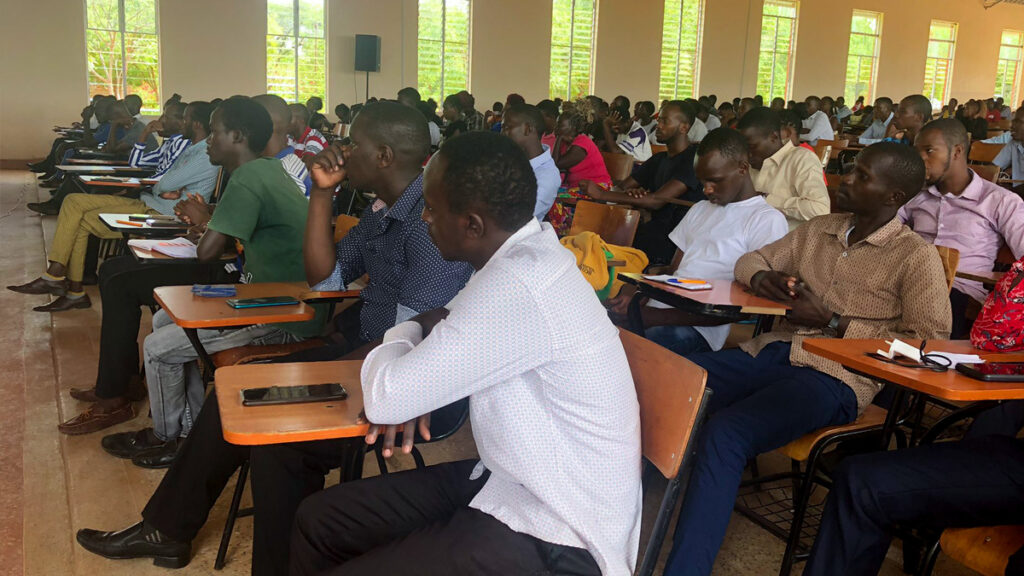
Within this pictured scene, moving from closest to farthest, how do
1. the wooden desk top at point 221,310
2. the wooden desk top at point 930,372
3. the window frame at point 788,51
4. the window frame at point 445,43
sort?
1. the wooden desk top at point 930,372
2. the wooden desk top at point 221,310
3. the window frame at point 445,43
4. the window frame at point 788,51

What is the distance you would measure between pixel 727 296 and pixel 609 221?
128cm

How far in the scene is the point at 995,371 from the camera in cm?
171

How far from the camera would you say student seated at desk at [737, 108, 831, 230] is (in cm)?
394

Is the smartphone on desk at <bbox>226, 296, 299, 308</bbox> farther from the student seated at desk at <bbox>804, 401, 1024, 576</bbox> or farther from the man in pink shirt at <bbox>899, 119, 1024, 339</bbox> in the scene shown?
the man in pink shirt at <bbox>899, 119, 1024, 339</bbox>

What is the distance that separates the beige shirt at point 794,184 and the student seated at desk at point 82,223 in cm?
293

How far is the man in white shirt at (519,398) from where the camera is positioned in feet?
4.42

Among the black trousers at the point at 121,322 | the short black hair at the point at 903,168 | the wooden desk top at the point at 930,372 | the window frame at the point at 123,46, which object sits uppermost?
the window frame at the point at 123,46

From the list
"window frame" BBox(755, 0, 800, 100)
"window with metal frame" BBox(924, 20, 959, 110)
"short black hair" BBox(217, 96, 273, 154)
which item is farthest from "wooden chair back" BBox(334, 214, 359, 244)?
"window with metal frame" BBox(924, 20, 959, 110)

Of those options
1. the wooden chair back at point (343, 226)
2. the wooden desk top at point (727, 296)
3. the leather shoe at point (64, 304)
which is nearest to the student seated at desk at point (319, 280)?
the wooden chair back at point (343, 226)

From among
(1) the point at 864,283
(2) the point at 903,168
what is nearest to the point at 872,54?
(2) the point at 903,168

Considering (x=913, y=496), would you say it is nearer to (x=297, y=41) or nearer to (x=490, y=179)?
(x=490, y=179)

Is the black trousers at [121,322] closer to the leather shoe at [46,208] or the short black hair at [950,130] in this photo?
the short black hair at [950,130]

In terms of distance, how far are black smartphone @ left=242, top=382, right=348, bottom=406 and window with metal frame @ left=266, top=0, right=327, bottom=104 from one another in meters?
13.5

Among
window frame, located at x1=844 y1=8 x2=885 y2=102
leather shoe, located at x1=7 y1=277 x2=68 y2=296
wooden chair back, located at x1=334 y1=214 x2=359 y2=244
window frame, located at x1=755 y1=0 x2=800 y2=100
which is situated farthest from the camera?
window frame, located at x1=844 y1=8 x2=885 y2=102
